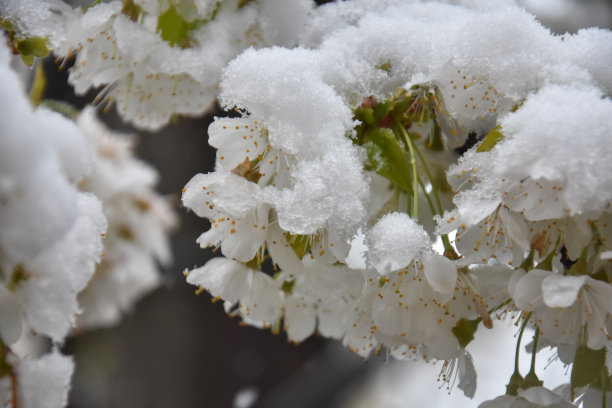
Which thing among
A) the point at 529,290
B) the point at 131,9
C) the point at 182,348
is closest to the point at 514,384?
the point at 529,290

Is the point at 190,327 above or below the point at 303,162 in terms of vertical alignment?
below

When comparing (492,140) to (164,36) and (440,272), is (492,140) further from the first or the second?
(164,36)

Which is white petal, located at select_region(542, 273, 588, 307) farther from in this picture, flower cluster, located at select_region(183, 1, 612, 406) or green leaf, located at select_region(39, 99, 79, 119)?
green leaf, located at select_region(39, 99, 79, 119)

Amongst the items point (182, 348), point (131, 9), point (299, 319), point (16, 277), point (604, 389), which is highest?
point (131, 9)

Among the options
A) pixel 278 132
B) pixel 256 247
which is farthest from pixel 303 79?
pixel 256 247

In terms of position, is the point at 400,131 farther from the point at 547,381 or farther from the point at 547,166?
the point at 547,381

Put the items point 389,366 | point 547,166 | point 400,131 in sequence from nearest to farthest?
point 547,166, point 400,131, point 389,366
